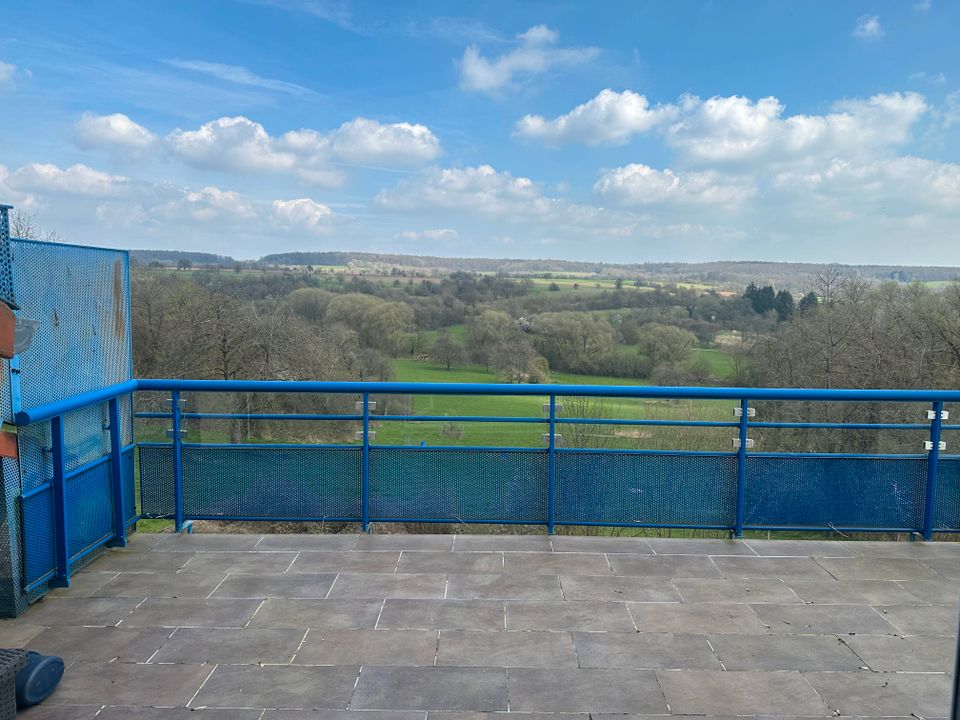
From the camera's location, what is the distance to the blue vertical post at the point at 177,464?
523 cm

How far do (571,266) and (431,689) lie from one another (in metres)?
40.2

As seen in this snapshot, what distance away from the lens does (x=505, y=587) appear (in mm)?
4332

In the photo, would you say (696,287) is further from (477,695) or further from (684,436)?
(477,695)

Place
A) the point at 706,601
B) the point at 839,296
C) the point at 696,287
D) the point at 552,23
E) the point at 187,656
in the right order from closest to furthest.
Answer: the point at 187,656 < the point at 706,601 < the point at 839,296 < the point at 552,23 < the point at 696,287

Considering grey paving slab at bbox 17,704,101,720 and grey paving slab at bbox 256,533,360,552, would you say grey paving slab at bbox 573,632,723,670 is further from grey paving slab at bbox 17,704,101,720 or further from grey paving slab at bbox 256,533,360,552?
grey paving slab at bbox 17,704,101,720

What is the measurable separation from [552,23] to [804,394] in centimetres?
3050

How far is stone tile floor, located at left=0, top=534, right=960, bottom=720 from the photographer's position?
311 centimetres

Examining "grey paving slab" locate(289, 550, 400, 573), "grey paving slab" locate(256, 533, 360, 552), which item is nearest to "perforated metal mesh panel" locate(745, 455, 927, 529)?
"grey paving slab" locate(289, 550, 400, 573)

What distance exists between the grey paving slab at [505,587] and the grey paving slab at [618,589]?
0.08 meters

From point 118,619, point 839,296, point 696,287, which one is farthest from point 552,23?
point 118,619

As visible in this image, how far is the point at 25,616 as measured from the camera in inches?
154

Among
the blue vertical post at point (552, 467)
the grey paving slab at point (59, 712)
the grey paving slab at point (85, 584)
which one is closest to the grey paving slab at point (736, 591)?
the blue vertical post at point (552, 467)

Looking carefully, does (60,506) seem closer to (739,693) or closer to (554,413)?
(554,413)

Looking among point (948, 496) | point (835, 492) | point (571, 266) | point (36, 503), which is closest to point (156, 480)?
point (36, 503)
